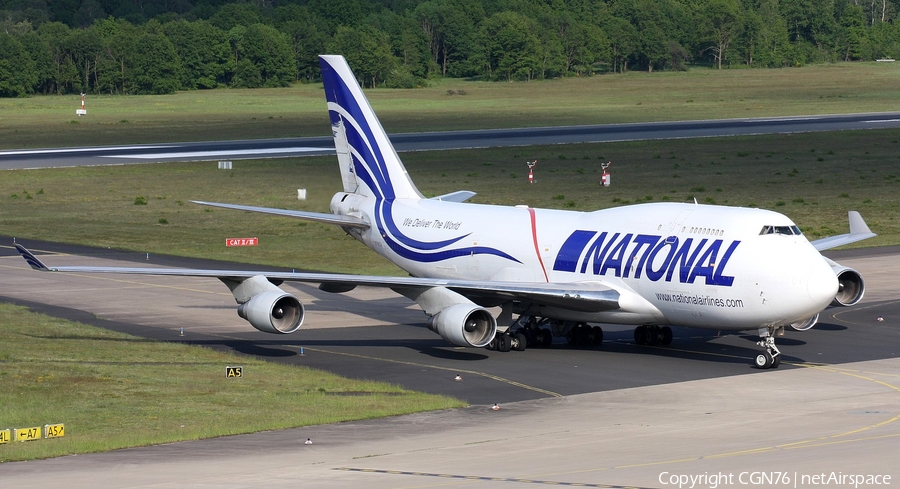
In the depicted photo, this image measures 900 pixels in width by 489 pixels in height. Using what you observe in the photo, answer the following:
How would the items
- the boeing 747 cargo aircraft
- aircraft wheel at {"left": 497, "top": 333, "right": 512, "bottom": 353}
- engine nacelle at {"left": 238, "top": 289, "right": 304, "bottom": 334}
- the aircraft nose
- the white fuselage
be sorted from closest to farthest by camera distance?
the aircraft nose → the white fuselage → the boeing 747 cargo aircraft → engine nacelle at {"left": 238, "top": 289, "right": 304, "bottom": 334} → aircraft wheel at {"left": 497, "top": 333, "right": 512, "bottom": 353}

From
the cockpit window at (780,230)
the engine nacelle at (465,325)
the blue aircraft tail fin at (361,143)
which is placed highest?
the blue aircraft tail fin at (361,143)

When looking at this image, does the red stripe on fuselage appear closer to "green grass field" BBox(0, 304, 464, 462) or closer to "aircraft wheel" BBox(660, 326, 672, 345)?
"aircraft wheel" BBox(660, 326, 672, 345)

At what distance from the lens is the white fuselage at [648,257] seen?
35531mm

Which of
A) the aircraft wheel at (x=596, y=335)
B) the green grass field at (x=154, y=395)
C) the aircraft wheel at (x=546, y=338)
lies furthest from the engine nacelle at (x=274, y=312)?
the aircraft wheel at (x=596, y=335)

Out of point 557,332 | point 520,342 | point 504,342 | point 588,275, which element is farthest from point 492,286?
point 557,332

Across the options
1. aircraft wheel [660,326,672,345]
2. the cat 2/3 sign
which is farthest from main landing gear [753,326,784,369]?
the cat 2/3 sign

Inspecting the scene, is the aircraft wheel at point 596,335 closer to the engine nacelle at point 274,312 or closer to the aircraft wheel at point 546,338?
the aircraft wheel at point 546,338

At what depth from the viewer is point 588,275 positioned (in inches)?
1559

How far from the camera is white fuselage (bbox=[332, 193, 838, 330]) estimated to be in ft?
117

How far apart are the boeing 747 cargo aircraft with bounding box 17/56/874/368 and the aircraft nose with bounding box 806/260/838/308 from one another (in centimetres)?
3

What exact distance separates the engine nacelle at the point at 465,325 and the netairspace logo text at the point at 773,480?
566 inches

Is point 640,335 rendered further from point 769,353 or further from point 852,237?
point 852,237

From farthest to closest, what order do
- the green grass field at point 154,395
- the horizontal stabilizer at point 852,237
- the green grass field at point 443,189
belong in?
the green grass field at point 443,189 < the horizontal stabilizer at point 852,237 < the green grass field at point 154,395

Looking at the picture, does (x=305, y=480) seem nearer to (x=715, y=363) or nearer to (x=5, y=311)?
(x=715, y=363)
